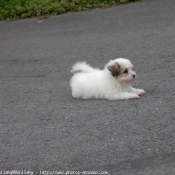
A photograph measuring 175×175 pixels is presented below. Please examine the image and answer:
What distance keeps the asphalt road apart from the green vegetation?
0.98 m

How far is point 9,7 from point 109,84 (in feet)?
32.6

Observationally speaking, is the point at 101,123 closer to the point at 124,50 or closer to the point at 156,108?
the point at 156,108

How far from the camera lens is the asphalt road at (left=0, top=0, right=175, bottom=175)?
5.70m

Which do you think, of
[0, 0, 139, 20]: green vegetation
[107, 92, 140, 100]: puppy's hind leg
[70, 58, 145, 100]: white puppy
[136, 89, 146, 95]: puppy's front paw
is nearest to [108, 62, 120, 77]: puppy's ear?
[70, 58, 145, 100]: white puppy

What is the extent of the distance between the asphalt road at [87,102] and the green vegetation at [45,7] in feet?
3.20

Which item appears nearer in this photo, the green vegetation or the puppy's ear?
the puppy's ear

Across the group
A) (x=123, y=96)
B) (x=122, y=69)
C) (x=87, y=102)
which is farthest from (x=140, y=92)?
(x=87, y=102)

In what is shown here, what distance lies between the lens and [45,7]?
16781 mm

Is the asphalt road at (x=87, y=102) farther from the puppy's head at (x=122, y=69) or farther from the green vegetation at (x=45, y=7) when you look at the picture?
the green vegetation at (x=45, y=7)

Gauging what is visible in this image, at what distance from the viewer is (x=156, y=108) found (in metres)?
7.21

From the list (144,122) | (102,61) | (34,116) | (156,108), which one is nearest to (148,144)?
(144,122)

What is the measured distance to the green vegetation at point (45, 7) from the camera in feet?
54.3

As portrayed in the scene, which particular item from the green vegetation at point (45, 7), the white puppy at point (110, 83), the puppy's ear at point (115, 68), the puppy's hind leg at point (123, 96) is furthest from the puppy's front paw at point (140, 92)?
the green vegetation at point (45, 7)

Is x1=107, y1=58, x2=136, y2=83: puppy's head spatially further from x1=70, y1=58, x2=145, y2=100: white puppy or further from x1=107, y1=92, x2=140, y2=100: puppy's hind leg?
x1=107, y1=92, x2=140, y2=100: puppy's hind leg
